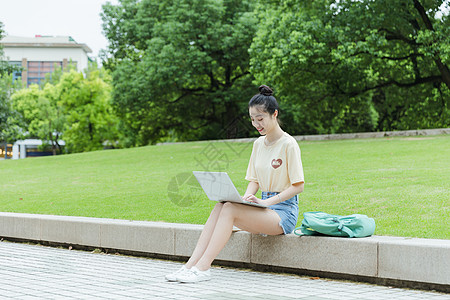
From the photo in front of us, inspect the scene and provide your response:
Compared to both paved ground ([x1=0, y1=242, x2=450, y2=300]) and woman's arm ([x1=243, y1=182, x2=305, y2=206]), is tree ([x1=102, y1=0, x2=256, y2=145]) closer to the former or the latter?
paved ground ([x1=0, y1=242, x2=450, y2=300])

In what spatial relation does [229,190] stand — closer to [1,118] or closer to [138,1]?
[1,118]

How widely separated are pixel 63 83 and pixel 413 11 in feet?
123

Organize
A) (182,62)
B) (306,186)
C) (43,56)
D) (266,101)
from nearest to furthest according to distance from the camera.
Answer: (266,101) < (306,186) < (182,62) < (43,56)

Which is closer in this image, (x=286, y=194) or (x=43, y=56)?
(x=286, y=194)

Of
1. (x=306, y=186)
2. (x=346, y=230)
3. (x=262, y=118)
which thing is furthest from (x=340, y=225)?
(x=306, y=186)

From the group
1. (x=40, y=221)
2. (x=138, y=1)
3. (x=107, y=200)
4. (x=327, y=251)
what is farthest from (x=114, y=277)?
(x=138, y=1)

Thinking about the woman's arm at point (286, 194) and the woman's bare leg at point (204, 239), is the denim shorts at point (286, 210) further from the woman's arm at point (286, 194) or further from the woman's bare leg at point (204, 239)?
the woman's bare leg at point (204, 239)

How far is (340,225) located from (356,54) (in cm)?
1787

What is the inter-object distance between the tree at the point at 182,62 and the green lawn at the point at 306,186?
10.8 metres

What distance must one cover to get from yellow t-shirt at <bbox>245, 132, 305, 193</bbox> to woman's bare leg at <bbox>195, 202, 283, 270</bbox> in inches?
12.8

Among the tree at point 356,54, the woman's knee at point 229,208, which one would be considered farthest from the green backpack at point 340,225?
the tree at point 356,54

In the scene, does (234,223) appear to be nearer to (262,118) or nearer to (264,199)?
(264,199)

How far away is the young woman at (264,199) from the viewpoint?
212 inches

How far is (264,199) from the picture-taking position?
5867 millimetres
